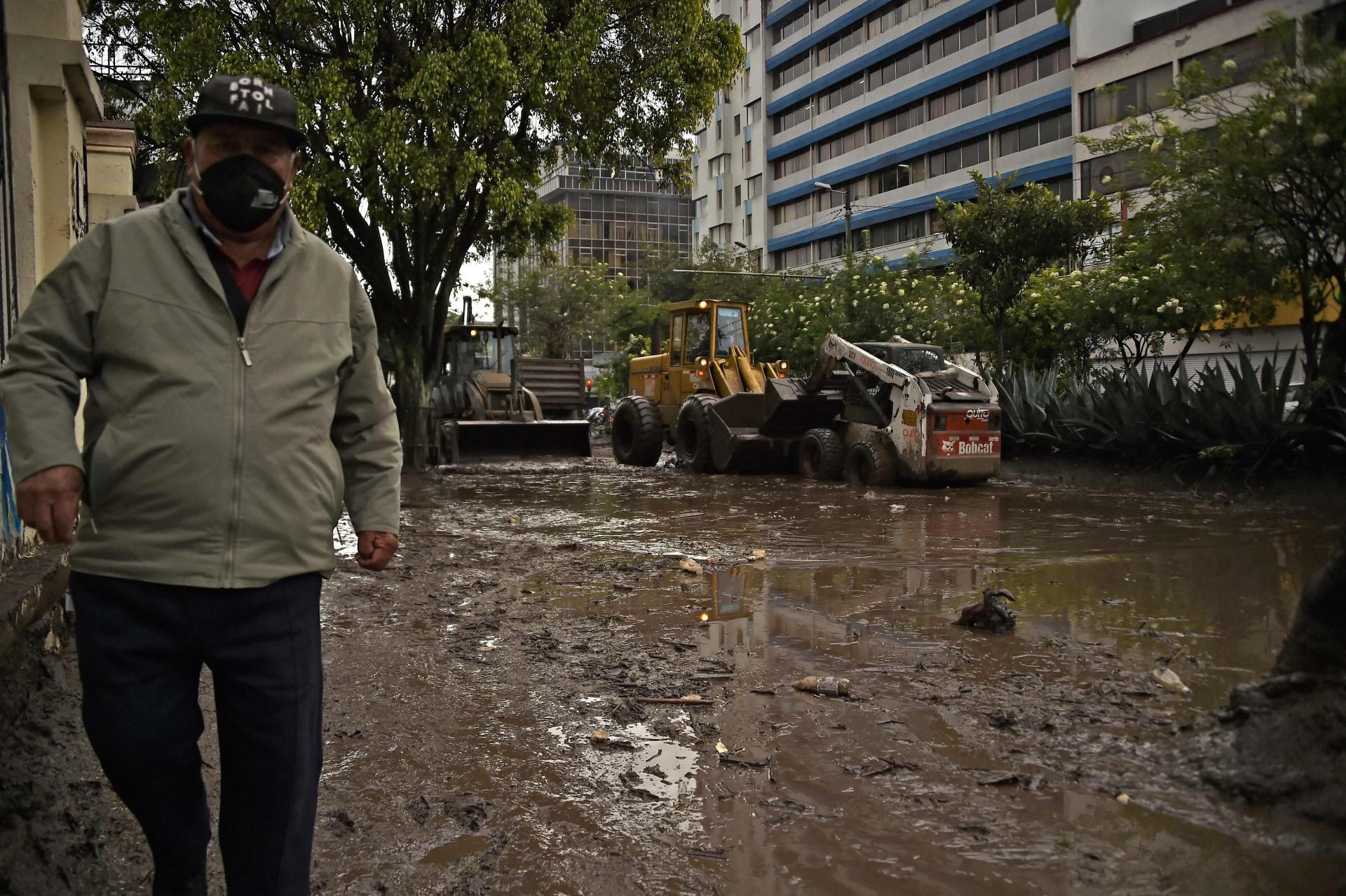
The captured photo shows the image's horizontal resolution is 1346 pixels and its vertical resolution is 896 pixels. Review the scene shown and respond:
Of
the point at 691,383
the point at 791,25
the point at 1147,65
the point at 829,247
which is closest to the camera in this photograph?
the point at 691,383

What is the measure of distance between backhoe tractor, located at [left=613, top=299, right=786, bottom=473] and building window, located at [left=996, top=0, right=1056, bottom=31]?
1187 inches

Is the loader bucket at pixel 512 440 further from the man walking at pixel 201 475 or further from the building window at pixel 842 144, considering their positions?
the building window at pixel 842 144

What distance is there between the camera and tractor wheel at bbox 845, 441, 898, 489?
14.0 meters

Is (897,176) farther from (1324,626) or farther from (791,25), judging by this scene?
(1324,626)

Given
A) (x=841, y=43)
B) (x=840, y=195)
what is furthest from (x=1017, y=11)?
(x=840, y=195)

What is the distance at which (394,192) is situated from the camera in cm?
1559

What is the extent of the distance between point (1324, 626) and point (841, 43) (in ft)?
187

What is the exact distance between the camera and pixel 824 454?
1504 cm

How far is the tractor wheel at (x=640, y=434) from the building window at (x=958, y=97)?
3255cm

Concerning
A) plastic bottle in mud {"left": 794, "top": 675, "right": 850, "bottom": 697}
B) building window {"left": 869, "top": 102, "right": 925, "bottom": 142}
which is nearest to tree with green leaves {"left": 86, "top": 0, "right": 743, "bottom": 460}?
plastic bottle in mud {"left": 794, "top": 675, "right": 850, "bottom": 697}

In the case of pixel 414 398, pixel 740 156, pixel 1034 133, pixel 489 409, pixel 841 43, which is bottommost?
pixel 489 409

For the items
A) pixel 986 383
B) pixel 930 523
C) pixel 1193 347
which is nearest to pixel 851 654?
pixel 930 523

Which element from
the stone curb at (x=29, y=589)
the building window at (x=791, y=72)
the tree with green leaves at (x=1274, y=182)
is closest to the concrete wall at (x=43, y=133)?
the stone curb at (x=29, y=589)

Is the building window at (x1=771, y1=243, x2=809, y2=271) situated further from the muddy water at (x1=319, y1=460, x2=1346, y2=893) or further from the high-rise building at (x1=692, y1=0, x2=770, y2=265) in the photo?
the muddy water at (x1=319, y1=460, x2=1346, y2=893)
